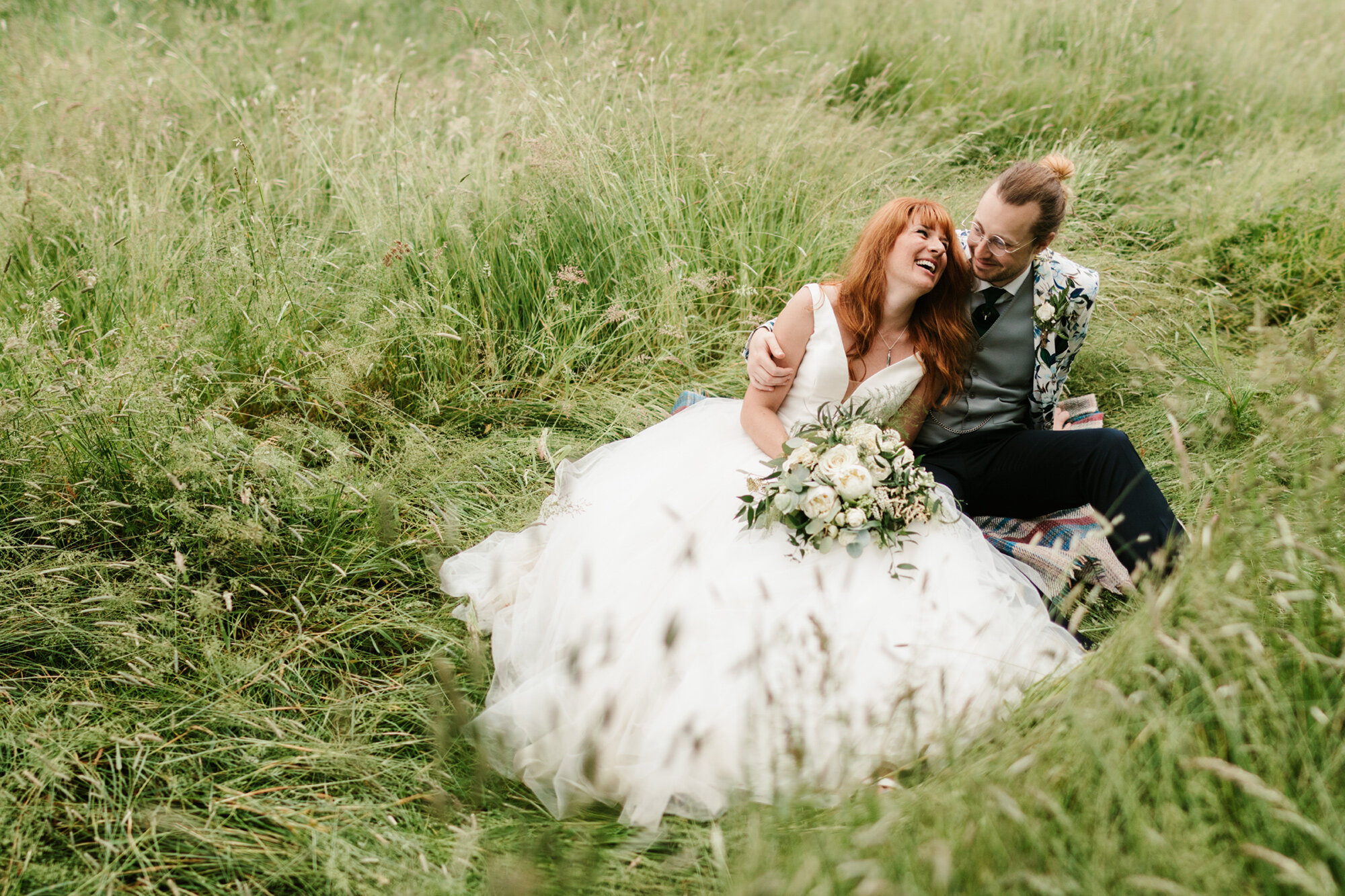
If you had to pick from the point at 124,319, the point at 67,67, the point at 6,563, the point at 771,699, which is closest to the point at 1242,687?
the point at 771,699

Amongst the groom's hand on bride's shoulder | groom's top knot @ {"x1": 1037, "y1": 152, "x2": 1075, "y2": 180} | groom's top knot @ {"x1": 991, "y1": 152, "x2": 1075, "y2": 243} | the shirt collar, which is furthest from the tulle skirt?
groom's top knot @ {"x1": 1037, "y1": 152, "x2": 1075, "y2": 180}

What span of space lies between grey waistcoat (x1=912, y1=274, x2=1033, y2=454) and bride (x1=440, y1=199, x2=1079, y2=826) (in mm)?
109

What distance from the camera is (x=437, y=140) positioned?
4598 mm

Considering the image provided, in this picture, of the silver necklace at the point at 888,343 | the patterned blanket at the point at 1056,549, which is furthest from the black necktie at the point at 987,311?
the patterned blanket at the point at 1056,549

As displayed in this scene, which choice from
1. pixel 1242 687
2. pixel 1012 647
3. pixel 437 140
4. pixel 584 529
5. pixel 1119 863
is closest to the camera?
pixel 1119 863

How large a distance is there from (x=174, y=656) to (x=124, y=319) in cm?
163

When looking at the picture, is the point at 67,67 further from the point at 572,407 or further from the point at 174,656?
the point at 174,656

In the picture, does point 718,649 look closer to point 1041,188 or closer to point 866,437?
point 866,437

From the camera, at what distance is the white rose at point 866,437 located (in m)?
2.36

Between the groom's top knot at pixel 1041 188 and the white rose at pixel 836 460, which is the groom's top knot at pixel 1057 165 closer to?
the groom's top knot at pixel 1041 188

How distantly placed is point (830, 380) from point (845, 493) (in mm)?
742

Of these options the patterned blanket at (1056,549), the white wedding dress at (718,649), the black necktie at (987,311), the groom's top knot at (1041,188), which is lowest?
the patterned blanket at (1056,549)

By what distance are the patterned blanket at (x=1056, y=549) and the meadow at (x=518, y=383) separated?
0.19 m

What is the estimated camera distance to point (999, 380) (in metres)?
3.06
